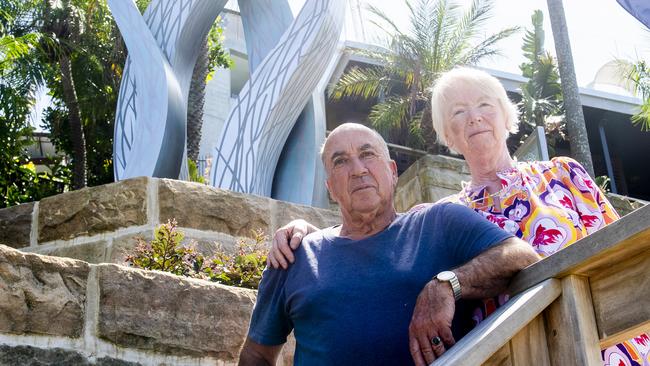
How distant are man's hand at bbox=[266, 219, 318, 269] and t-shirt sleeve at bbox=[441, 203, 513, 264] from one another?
43 cm

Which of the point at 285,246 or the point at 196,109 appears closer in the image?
the point at 285,246

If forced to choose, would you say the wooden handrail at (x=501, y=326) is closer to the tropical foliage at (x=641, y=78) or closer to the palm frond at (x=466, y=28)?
the tropical foliage at (x=641, y=78)

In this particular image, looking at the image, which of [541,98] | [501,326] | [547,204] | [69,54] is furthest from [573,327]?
[541,98]

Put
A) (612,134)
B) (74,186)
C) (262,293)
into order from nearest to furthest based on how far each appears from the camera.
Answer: (262,293)
(74,186)
(612,134)

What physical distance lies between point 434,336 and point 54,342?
174cm

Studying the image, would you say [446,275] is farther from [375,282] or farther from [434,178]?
[434,178]

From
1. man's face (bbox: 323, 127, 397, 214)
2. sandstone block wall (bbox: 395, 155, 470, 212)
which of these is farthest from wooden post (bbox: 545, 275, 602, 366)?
sandstone block wall (bbox: 395, 155, 470, 212)

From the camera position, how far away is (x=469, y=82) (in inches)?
107

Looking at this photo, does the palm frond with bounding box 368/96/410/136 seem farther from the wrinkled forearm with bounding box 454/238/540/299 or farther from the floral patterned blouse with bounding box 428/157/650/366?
the wrinkled forearm with bounding box 454/238/540/299

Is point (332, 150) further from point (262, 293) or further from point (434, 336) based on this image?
point (434, 336)

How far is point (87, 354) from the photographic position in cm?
330

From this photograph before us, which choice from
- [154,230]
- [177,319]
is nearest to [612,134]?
[154,230]

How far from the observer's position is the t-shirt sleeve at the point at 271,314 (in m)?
2.41

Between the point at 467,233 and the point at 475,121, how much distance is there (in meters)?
0.61
